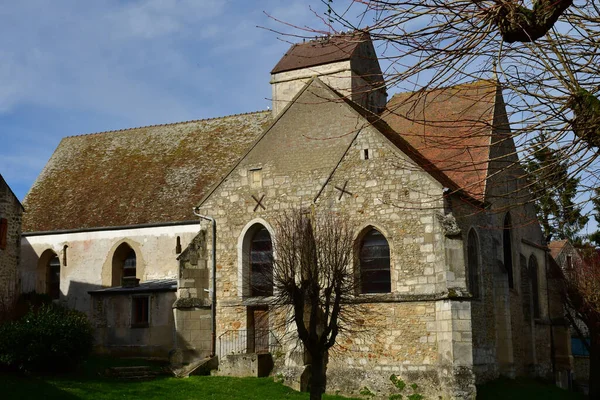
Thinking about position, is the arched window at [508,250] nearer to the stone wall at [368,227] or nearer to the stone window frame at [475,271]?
the stone window frame at [475,271]

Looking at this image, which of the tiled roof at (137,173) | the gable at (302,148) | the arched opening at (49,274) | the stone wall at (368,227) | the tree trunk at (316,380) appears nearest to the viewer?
the tree trunk at (316,380)

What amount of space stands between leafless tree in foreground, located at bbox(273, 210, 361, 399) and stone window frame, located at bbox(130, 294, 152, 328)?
18.8 feet

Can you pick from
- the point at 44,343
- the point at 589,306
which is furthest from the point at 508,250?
the point at 44,343

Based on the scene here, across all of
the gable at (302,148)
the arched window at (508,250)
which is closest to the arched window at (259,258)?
the gable at (302,148)

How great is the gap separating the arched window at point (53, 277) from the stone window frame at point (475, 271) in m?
16.5

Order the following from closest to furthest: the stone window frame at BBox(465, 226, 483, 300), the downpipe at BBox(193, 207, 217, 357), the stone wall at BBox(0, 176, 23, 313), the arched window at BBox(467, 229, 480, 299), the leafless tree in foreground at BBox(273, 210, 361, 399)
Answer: the leafless tree in foreground at BBox(273, 210, 361, 399) → the stone window frame at BBox(465, 226, 483, 300) → the arched window at BBox(467, 229, 480, 299) → the downpipe at BBox(193, 207, 217, 357) → the stone wall at BBox(0, 176, 23, 313)

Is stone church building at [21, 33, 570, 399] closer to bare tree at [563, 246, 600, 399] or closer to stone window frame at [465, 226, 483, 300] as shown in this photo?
stone window frame at [465, 226, 483, 300]

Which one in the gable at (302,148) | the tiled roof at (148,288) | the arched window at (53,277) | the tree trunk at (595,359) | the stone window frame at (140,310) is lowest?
the tree trunk at (595,359)

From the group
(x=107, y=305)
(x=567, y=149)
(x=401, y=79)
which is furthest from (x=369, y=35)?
(x=107, y=305)

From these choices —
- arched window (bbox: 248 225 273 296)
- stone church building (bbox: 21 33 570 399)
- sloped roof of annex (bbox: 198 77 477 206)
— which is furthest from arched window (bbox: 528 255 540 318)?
arched window (bbox: 248 225 273 296)

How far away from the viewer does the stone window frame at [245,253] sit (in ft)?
74.0

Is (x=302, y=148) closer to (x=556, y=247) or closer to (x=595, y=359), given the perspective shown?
(x=595, y=359)

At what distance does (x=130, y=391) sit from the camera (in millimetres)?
18438

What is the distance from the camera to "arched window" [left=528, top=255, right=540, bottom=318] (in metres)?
27.2
